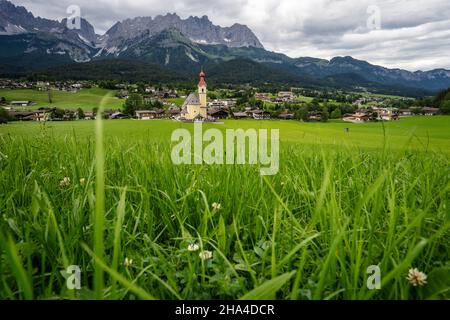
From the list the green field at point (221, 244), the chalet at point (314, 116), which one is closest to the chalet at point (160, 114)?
the chalet at point (314, 116)

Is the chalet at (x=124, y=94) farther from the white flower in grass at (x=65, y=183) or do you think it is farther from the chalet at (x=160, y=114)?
the white flower in grass at (x=65, y=183)

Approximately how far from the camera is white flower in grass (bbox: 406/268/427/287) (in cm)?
96

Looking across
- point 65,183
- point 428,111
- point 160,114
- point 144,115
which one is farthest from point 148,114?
point 428,111

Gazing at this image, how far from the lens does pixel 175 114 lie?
8575cm

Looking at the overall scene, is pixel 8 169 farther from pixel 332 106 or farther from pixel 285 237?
pixel 332 106

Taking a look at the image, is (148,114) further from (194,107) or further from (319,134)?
Result: (319,134)

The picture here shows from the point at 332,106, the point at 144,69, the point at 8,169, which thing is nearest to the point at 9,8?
the point at 144,69

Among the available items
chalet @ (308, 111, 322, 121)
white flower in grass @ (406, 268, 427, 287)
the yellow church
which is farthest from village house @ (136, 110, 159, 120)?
white flower in grass @ (406, 268, 427, 287)

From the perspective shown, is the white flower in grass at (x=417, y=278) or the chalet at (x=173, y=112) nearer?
the white flower in grass at (x=417, y=278)

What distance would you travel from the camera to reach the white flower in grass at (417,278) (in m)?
0.96

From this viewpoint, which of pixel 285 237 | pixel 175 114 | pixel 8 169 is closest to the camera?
pixel 285 237

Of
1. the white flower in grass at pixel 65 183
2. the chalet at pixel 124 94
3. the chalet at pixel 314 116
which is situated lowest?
the white flower in grass at pixel 65 183

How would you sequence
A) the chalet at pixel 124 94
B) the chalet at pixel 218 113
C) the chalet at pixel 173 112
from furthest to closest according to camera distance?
1. the chalet at pixel 173 112
2. the chalet at pixel 124 94
3. the chalet at pixel 218 113
